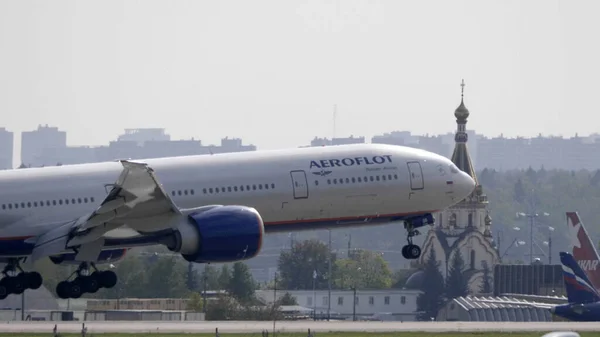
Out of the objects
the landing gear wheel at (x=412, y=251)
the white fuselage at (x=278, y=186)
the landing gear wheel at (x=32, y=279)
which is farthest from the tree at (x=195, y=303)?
the landing gear wheel at (x=32, y=279)

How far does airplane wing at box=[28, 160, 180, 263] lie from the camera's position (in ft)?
185

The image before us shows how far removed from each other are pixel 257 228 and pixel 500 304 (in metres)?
40.4

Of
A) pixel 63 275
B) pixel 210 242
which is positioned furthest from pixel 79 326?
pixel 63 275

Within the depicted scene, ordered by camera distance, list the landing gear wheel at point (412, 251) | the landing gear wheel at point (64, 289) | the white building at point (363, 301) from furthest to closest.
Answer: the white building at point (363, 301), the landing gear wheel at point (412, 251), the landing gear wheel at point (64, 289)

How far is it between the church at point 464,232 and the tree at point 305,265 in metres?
19.9

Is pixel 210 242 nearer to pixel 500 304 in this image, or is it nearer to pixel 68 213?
pixel 68 213

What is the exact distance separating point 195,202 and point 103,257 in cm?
430

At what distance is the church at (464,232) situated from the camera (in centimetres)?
12544

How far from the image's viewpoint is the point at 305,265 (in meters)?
102

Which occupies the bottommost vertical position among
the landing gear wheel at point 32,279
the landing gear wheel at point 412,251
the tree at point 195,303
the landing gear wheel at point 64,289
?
the tree at point 195,303

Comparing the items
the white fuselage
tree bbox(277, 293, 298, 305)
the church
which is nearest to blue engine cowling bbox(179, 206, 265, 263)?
the white fuselage

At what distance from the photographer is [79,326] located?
61.6 m

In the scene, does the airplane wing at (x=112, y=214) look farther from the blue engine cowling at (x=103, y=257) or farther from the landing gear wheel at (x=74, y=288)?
the blue engine cowling at (x=103, y=257)

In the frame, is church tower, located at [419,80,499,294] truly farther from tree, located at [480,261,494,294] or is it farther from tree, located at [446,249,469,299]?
tree, located at [446,249,469,299]
